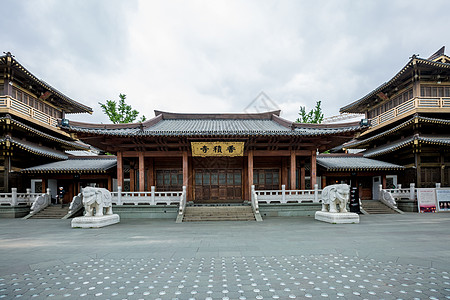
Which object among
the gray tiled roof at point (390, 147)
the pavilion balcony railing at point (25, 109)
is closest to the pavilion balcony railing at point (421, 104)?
the gray tiled roof at point (390, 147)

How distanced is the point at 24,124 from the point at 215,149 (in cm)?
1567

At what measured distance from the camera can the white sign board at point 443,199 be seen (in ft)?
59.3

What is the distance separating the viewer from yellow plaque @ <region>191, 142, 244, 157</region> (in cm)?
1750

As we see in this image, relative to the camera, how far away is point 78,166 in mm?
21547

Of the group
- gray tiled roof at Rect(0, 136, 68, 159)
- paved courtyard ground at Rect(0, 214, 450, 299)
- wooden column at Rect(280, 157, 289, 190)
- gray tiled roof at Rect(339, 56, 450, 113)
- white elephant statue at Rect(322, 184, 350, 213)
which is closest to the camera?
paved courtyard ground at Rect(0, 214, 450, 299)

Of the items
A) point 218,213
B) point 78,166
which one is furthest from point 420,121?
point 78,166

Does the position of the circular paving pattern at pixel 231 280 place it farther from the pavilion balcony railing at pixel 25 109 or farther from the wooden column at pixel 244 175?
the pavilion balcony railing at pixel 25 109

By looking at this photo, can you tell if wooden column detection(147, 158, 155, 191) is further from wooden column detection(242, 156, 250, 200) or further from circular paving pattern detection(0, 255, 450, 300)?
circular paving pattern detection(0, 255, 450, 300)

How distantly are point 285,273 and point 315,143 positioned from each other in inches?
555

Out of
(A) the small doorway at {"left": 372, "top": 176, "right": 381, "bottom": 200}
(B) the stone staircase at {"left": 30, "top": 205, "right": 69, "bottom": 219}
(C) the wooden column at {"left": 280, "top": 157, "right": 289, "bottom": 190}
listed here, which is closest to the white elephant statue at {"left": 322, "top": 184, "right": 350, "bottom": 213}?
(C) the wooden column at {"left": 280, "top": 157, "right": 289, "bottom": 190}

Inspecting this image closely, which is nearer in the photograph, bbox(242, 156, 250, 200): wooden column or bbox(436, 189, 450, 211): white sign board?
bbox(436, 189, 450, 211): white sign board

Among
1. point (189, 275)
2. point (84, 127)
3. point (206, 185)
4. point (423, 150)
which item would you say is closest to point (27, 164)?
point (84, 127)

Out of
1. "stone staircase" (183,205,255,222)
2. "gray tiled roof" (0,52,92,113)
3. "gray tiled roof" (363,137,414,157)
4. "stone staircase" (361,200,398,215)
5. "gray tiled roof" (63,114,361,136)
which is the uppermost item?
"gray tiled roof" (0,52,92,113)

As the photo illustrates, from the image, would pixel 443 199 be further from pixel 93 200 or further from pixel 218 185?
pixel 93 200
